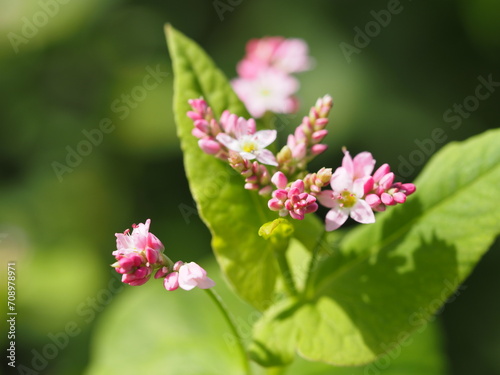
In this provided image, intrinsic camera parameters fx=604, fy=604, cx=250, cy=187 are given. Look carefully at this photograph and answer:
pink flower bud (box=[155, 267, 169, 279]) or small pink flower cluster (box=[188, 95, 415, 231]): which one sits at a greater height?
small pink flower cluster (box=[188, 95, 415, 231])

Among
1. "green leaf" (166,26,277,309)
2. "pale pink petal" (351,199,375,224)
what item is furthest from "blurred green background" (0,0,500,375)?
"pale pink petal" (351,199,375,224)

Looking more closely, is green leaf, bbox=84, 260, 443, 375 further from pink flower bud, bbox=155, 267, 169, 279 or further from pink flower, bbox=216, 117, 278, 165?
pink flower, bbox=216, 117, 278, 165

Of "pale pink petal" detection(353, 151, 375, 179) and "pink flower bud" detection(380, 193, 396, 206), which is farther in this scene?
"pale pink petal" detection(353, 151, 375, 179)

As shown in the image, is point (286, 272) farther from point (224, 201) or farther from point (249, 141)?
point (249, 141)

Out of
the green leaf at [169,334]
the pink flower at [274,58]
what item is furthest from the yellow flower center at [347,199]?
the pink flower at [274,58]

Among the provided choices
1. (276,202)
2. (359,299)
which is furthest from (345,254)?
(276,202)

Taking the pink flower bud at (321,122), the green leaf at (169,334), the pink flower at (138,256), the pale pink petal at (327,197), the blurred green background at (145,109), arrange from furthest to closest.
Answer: the blurred green background at (145,109) < the green leaf at (169,334) < the pink flower bud at (321,122) < the pale pink petal at (327,197) < the pink flower at (138,256)

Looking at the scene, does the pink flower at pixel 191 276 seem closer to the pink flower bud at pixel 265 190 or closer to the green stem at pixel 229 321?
the green stem at pixel 229 321
